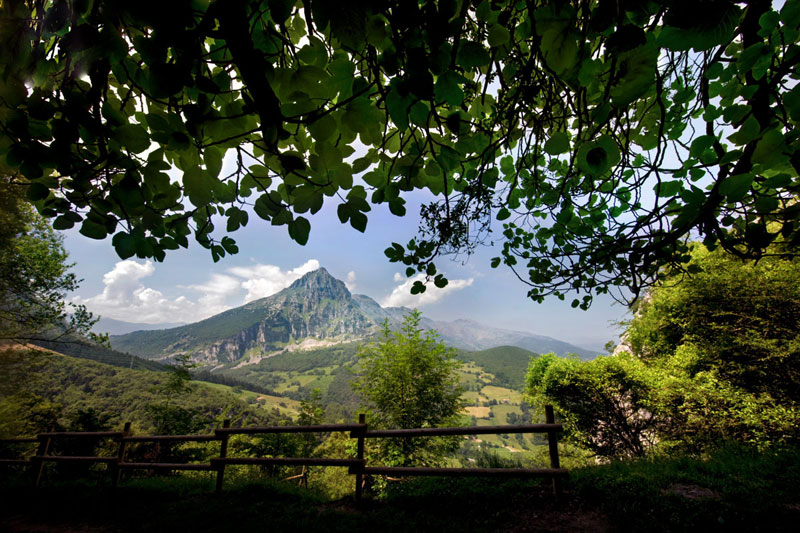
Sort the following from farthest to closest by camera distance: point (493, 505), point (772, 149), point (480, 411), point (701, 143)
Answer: point (480, 411) → point (493, 505) → point (701, 143) → point (772, 149)

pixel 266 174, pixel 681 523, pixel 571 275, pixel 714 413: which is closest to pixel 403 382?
pixel 714 413

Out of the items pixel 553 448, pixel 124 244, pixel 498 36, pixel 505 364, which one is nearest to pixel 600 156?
pixel 498 36

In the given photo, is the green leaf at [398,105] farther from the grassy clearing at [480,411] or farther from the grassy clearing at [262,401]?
the grassy clearing at [480,411]

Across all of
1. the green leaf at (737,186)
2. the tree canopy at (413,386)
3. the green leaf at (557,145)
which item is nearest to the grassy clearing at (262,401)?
the tree canopy at (413,386)

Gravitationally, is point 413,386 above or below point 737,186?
below

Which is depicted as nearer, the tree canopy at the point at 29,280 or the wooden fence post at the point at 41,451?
the wooden fence post at the point at 41,451

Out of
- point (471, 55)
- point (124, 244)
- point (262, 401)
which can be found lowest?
point (262, 401)

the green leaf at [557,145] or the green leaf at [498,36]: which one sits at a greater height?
the green leaf at [498,36]

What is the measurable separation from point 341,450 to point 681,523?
16.2 m

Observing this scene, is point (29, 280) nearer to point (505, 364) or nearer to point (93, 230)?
point (93, 230)

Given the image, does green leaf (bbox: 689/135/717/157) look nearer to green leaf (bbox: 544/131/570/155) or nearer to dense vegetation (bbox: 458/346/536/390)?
green leaf (bbox: 544/131/570/155)

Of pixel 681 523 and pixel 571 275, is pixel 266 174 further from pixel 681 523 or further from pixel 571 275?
pixel 681 523

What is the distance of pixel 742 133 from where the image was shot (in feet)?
3.01

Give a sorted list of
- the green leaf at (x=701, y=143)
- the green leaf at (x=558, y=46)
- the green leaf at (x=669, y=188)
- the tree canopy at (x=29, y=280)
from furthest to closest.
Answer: the tree canopy at (x=29, y=280) → the green leaf at (x=669, y=188) → the green leaf at (x=701, y=143) → the green leaf at (x=558, y=46)
